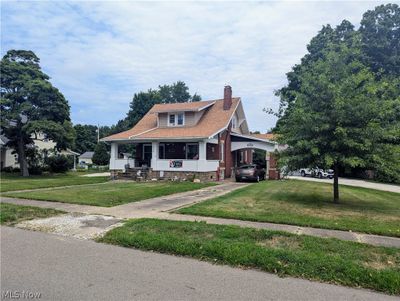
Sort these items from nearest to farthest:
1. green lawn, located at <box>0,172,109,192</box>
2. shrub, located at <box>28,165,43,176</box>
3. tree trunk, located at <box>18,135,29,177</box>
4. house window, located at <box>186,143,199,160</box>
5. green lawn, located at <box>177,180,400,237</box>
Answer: green lawn, located at <box>177,180,400,237</box>
green lawn, located at <box>0,172,109,192</box>
house window, located at <box>186,143,199,160</box>
tree trunk, located at <box>18,135,29,177</box>
shrub, located at <box>28,165,43,176</box>

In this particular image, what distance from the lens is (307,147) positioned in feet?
34.7

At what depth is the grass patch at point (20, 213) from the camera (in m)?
8.37

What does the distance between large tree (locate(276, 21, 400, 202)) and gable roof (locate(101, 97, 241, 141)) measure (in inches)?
388

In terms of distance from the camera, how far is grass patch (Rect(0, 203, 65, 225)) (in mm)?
8366

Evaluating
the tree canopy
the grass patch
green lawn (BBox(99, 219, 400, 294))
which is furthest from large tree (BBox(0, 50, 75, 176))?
green lawn (BBox(99, 219, 400, 294))

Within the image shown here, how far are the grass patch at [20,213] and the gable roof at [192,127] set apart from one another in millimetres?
12458

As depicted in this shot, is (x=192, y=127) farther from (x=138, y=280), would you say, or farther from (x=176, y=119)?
(x=138, y=280)

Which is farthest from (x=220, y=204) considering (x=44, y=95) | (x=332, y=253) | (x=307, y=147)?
(x=44, y=95)

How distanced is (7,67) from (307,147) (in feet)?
82.7

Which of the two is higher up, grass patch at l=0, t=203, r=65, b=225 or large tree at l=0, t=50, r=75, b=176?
large tree at l=0, t=50, r=75, b=176

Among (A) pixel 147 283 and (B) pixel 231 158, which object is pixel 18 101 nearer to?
(B) pixel 231 158

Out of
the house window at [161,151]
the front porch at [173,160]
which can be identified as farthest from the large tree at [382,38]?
the house window at [161,151]

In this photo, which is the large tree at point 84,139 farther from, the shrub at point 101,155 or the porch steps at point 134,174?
the porch steps at point 134,174

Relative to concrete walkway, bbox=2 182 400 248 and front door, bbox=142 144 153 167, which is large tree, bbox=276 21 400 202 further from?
front door, bbox=142 144 153 167
